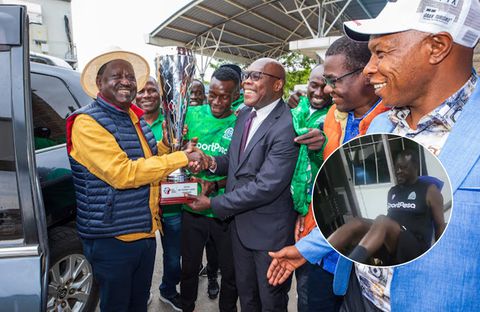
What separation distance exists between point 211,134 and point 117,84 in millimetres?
953

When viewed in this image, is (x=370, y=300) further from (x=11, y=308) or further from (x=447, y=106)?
(x=11, y=308)

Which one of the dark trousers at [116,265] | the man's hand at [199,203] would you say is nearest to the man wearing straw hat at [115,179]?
the dark trousers at [116,265]

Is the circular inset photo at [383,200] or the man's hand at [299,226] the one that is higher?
the circular inset photo at [383,200]

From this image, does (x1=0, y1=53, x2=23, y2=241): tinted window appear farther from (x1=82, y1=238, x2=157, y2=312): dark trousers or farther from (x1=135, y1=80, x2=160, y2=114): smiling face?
(x1=135, y1=80, x2=160, y2=114): smiling face

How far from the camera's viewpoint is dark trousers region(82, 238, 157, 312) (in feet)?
6.38

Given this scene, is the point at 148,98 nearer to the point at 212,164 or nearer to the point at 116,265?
the point at 212,164

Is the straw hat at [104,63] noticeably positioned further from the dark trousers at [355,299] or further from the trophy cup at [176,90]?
the dark trousers at [355,299]

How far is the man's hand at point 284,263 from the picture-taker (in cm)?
142

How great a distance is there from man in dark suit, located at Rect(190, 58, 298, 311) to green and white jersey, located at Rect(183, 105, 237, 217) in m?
0.41

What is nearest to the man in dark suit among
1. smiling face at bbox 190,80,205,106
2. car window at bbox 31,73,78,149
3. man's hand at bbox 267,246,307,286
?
man's hand at bbox 267,246,307,286

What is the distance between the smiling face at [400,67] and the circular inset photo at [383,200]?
20cm

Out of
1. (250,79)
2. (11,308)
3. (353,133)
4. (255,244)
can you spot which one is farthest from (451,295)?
(250,79)

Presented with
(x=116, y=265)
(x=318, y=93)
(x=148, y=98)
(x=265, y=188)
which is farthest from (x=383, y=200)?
(x=148, y=98)

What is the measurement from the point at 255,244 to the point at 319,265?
1.35ft
